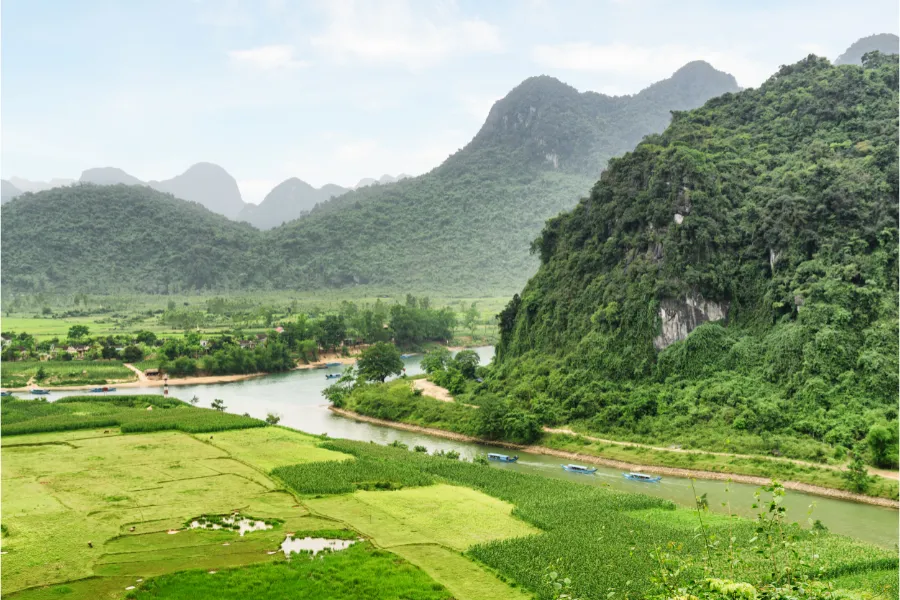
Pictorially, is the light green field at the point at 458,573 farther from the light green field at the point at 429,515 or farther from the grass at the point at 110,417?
the grass at the point at 110,417

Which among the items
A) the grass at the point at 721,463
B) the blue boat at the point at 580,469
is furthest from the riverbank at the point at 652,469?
the blue boat at the point at 580,469

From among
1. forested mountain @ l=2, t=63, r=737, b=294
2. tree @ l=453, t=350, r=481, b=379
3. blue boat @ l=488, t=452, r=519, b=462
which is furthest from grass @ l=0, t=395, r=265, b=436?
forested mountain @ l=2, t=63, r=737, b=294

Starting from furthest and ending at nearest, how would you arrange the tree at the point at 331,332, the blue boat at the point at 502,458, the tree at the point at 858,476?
the tree at the point at 331,332
the blue boat at the point at 502,458
the tree at the point at 858,476

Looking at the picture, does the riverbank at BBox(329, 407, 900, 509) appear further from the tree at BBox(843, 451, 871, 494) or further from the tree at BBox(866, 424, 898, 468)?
the tree at BBox(866, 424, 898, 468)

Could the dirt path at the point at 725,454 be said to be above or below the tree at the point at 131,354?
below

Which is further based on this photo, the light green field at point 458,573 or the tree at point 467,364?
the tree at point 467,364

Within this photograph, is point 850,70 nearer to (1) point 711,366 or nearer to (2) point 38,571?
(1) point 711,366

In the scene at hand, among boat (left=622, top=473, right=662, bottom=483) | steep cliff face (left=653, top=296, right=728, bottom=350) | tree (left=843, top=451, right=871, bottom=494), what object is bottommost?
boat (left=622, top=473, right=662, bottom=483)
